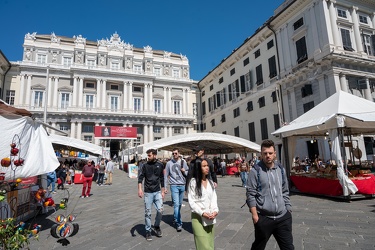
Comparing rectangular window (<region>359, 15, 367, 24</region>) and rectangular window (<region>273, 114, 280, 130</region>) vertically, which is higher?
rectangular window (<region>359, 15, 367, 24</region>)

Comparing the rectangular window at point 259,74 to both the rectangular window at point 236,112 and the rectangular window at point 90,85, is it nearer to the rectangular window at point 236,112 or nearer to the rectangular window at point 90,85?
the rectangular window at point 236,112

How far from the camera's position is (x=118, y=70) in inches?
1422

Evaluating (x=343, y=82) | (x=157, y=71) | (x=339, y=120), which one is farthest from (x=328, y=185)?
(x=157, y=71)

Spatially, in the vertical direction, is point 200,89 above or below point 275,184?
above

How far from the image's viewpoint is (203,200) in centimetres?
268

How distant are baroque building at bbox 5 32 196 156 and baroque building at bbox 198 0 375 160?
15599 millimetres

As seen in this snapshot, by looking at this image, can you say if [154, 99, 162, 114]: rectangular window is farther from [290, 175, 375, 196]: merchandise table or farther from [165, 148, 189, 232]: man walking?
[165, 148, 189, 232]: man walking

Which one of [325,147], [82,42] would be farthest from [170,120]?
[325,147]

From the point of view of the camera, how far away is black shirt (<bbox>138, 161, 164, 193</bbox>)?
425cm

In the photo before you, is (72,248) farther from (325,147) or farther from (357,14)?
(357,14)

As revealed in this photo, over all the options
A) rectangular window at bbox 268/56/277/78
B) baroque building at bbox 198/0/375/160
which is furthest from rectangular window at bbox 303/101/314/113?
rectangular window at bbox 268/56/277/78

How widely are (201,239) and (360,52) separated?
2051 centimetres

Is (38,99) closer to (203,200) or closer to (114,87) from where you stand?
(114,87)

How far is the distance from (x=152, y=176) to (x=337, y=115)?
5.81m
